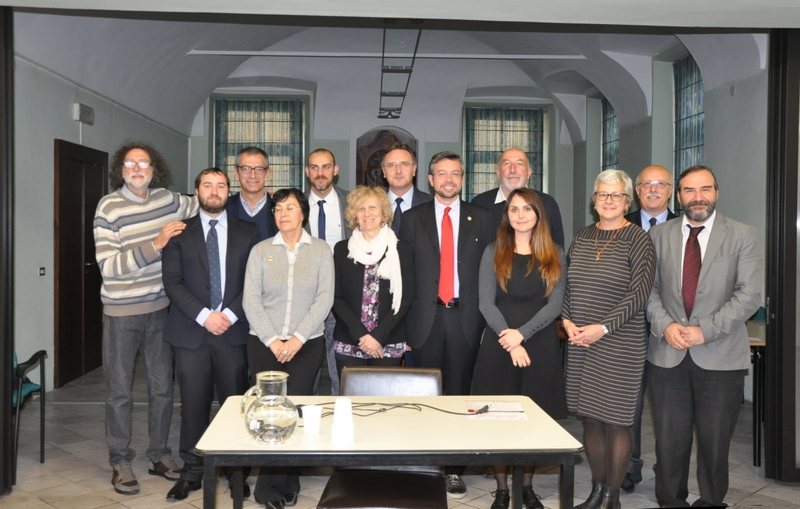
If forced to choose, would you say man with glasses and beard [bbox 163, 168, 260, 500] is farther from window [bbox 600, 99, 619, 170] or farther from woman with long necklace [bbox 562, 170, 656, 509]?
window [bbox 600, 99, 619, 170]

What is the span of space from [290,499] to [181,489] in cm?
61

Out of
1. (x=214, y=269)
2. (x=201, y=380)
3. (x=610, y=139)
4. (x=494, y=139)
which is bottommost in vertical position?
(x=201, y=380)

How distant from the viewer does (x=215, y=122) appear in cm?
1364

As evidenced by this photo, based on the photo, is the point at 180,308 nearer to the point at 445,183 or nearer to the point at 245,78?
the point at 445,183

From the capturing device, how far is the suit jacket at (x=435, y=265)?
404 cm

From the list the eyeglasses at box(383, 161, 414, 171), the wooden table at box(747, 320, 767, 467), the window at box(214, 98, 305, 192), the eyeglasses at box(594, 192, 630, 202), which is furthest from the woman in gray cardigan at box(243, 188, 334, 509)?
the window at box(214, 98, 305, 192)

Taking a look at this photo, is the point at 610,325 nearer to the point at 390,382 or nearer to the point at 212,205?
the point at 390,382

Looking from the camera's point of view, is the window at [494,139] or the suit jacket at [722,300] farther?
the window at [494,139]

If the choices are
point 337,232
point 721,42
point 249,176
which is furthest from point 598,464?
point 721,42

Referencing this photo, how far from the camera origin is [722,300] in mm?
3533

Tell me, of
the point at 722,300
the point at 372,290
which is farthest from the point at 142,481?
the point at 722,300

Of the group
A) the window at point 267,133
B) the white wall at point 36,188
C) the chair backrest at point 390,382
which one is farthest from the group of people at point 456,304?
the window at point 267,133

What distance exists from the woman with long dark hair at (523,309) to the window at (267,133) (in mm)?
10241

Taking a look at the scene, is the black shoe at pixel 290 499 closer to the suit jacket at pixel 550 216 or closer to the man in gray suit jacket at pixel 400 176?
the man in gray suit jacket at pixel 400 176
